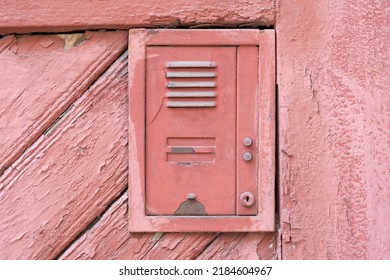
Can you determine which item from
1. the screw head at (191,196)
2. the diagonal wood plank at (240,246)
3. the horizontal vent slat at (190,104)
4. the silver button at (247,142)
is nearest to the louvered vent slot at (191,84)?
the horizontal vent slat at (190,104)

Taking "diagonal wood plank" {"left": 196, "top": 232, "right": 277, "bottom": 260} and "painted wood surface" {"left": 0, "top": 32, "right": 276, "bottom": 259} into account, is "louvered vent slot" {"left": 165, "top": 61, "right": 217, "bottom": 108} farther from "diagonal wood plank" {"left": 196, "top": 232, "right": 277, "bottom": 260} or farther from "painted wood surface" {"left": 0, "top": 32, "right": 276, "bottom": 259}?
"diagonal wood plank" {"left": 196, "top": 232, "right": 277, "bottom": 260}

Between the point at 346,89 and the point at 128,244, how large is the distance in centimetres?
68

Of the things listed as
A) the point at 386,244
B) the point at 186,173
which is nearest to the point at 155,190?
the point at 186,173

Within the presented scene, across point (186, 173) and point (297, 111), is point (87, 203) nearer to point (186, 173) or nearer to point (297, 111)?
point (186, 173)

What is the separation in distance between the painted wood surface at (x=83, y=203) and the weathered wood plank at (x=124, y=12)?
0.26 ft

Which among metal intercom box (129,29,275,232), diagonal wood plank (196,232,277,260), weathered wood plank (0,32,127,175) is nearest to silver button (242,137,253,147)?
metal intercom box (129,29,275,232)

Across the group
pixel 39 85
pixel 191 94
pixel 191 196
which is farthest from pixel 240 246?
pixel 39 85

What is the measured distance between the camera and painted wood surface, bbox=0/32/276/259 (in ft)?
4.79

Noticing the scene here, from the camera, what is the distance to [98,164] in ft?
4.79

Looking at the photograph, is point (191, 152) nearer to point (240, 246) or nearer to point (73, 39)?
point (240, 246)

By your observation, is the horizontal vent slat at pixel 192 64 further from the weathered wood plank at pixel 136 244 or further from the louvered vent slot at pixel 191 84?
the weathered wood plank at pixel 136 244

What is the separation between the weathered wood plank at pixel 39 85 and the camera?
1461mm

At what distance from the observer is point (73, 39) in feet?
4.84

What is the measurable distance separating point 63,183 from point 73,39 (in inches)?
14.8
